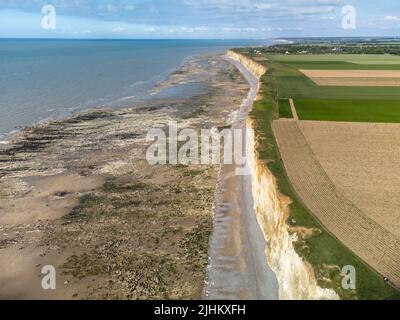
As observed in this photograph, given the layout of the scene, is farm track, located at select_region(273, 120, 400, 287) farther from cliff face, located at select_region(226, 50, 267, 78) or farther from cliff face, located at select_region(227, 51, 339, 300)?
cliff face, located at select_region(226, 50, 267, 78)

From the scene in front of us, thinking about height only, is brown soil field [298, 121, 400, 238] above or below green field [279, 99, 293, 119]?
below

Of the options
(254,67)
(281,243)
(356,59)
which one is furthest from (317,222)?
(356,59)

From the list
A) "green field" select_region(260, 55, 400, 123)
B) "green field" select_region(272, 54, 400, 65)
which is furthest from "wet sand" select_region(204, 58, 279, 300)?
"green field" select_region(272, 54, 400, 65)

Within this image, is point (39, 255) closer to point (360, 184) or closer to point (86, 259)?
point (86, 259)

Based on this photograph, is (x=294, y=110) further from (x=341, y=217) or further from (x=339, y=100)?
(x=341, y=217)
